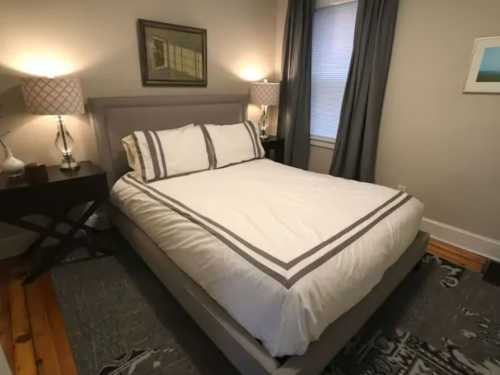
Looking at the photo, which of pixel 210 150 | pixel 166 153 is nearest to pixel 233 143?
pixel 210 150

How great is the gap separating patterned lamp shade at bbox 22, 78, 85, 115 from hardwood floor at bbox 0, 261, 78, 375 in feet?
3.94

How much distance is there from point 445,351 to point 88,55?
3.15m

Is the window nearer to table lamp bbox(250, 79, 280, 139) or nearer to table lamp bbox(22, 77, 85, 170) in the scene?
table lamp bbox(250, 79, 280, 139)

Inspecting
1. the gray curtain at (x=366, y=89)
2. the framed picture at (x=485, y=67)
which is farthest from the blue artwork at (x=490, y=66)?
the gray curtain at (x=366, y=89)

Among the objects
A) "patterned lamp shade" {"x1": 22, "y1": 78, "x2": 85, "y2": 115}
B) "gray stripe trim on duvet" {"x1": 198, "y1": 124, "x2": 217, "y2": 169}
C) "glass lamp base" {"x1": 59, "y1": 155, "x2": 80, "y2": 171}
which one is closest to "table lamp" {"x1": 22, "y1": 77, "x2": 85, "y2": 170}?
"patterned lamp shade" {"x1": 22, "y1": 78, "x2": 85, "y2": 115}

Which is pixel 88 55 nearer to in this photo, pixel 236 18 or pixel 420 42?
pixel 236 18

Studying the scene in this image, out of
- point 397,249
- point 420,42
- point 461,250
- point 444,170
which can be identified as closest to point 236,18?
point 420,42

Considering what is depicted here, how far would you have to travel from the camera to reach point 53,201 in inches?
77.0

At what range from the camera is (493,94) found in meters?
2.15

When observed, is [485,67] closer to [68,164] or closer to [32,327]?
[68,164]

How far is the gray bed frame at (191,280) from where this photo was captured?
1.17 meters

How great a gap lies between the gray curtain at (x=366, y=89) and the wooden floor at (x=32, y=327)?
2.79m

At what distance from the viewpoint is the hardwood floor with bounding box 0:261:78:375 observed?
141 cm

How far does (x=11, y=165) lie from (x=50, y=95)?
55cm
